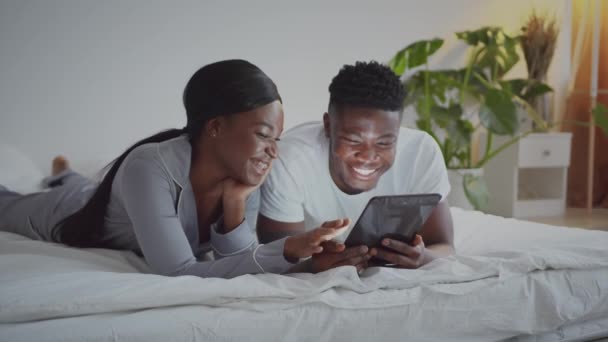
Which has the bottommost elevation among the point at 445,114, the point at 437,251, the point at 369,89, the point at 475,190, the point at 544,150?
the point at 475,190

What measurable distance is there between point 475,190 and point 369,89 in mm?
2136

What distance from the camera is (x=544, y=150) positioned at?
3.98 meters

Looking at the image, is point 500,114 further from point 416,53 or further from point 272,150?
point 272,150

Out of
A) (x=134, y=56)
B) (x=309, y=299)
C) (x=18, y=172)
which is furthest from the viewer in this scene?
(x=134, y=56)

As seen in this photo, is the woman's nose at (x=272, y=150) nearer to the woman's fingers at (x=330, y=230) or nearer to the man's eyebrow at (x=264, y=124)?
the man's eyebrow at (x=264, y=124)

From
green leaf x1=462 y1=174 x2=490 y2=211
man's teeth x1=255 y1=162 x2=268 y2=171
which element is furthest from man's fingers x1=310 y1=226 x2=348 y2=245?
green leaf x1=462 y1=174 x2=490 y2=211

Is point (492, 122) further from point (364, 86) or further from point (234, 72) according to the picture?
point (234, 72)

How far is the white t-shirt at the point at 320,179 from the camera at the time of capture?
1.54m

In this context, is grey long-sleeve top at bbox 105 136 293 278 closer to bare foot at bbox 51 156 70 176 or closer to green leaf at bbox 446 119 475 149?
bare foot at bbox 51 156 70 176

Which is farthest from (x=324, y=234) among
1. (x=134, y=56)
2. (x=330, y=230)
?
(x=134, y=56)

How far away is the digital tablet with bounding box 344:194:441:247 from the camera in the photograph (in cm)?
128

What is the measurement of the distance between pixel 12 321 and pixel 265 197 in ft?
2.16

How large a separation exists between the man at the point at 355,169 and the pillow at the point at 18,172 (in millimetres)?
1272

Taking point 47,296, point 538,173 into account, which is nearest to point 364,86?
point 47,296
